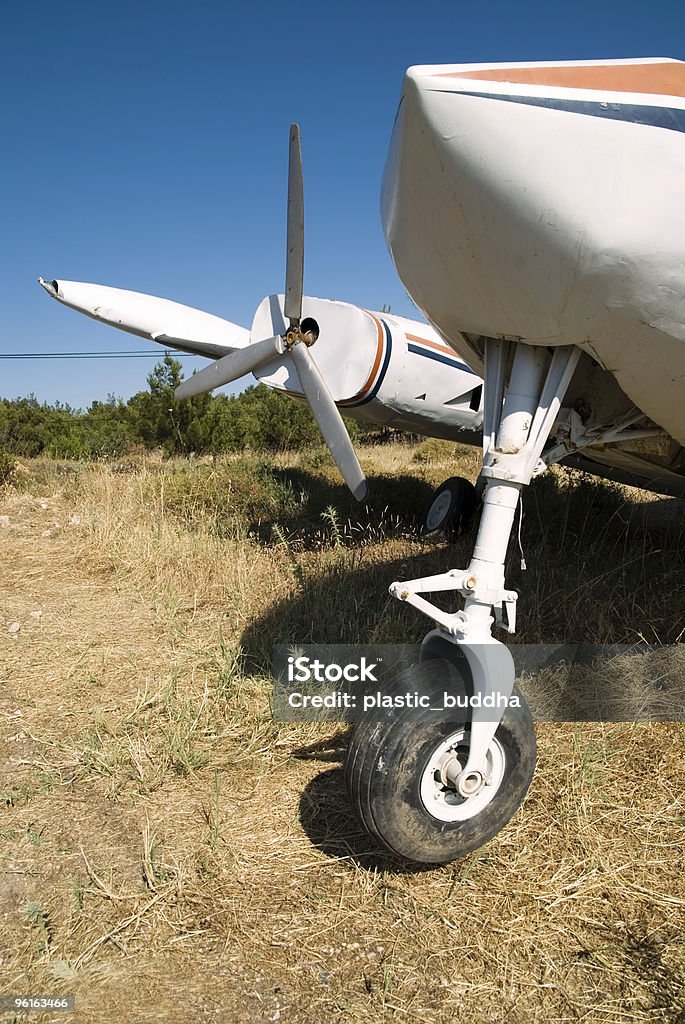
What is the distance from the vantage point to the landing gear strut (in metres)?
2.47

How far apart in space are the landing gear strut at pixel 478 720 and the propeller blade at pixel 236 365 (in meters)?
3.26

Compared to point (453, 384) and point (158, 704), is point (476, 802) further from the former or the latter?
point (453, 384)

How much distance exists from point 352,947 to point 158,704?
75.0 inches

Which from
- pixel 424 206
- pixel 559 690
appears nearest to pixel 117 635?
pixel 559 690

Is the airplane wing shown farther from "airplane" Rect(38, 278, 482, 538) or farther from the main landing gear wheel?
the main landing gear wheel

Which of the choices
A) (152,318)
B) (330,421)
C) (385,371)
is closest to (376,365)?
(385,371)

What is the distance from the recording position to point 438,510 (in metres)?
7.06

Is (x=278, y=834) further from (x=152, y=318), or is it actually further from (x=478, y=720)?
(x=152, y=318)

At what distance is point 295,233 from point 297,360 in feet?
3.22

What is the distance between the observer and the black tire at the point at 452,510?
677 centimetres

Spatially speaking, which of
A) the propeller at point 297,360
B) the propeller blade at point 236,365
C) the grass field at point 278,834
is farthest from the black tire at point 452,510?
the propeller blade at point 236,365

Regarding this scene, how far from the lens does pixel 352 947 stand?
2.26 meters
